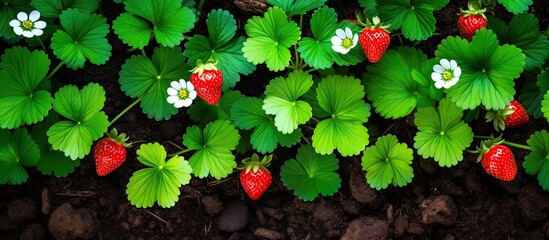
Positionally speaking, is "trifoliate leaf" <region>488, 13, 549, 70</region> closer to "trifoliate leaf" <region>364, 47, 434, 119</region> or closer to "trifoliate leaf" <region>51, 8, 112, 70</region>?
"trifoliate leaf" <region>364, 47, 434, 119</region>

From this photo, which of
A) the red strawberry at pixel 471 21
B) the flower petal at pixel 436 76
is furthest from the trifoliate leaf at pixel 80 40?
the red strawberry at pixel 471 21

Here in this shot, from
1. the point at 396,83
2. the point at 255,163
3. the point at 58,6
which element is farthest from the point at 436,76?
the point at 58,6

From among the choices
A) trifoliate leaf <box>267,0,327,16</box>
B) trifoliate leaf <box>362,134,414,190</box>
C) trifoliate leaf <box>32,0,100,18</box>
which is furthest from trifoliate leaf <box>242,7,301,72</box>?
trifoliate leaf <box>32,0,100,18</box>

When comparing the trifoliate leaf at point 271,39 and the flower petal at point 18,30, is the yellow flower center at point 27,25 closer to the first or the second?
the flower petal at point 18,30

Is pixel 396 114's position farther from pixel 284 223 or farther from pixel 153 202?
pixel 153 202

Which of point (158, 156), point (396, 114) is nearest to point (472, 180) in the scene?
point (396, 114)
